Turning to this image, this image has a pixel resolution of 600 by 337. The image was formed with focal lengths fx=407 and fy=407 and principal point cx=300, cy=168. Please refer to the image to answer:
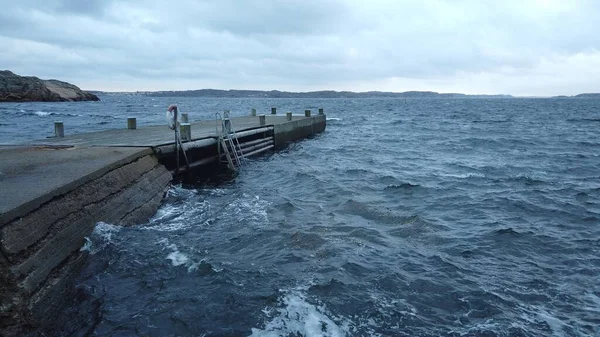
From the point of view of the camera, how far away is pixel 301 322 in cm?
530

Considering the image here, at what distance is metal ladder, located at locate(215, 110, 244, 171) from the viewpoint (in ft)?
48.9

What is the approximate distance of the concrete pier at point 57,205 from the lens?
16.1ft

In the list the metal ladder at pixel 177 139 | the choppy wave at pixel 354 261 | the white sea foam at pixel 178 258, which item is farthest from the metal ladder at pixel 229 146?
the white sea foam at pixel 178 258

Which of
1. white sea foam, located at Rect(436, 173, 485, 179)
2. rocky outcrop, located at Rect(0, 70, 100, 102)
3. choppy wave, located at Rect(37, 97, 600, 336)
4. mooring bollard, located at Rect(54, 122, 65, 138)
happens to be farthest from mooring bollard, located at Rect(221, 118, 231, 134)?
rocky outcrop, located at Rect(0, 70, 100, 102)

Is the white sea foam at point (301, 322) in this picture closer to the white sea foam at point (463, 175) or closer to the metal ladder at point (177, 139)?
the metal ladder at point (177, 139)

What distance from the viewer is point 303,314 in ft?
17.9

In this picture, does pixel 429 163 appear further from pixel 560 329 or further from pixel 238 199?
pixel 560 329

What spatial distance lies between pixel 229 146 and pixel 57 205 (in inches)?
403

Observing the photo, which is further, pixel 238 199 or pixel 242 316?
pixel 238 199

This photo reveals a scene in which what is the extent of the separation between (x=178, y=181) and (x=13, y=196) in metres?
6.87

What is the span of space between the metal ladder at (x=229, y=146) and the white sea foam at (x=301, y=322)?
382 inches

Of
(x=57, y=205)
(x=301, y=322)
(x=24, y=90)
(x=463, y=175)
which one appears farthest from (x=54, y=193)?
(x=24, y=90)

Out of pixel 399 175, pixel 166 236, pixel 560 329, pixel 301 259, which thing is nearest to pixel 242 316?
pixel 301 259

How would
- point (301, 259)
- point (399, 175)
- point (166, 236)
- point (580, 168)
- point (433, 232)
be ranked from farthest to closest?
point (580, 168) → point (399, 175) → point (433, 232) → point (166, 236) → point (301, 259)
